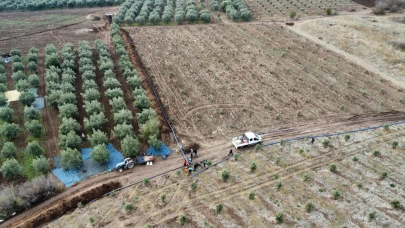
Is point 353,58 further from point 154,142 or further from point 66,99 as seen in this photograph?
point 66,99

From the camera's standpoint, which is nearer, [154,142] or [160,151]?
[154,142]

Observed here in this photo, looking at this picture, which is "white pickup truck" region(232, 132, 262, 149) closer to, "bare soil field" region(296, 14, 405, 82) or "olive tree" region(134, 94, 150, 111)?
"olive tree" region(134, 94, 150, 111)

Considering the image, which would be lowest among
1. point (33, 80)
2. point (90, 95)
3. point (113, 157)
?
point (113, 157)

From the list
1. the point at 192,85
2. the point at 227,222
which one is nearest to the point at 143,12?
the point at 192,85

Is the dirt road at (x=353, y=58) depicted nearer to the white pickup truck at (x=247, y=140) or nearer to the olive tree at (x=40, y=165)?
the white pickup truck at (x=247, y=140)

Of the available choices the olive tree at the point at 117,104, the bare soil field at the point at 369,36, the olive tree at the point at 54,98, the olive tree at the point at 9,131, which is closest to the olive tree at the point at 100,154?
the olive tree at the point at 117,104

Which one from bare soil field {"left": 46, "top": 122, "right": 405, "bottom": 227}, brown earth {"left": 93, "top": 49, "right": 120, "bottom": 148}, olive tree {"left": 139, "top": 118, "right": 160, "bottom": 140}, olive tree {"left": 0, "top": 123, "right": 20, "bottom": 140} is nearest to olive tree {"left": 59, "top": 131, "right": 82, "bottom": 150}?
brown earth {"left": 93, "top": 49, "right": 120, "bottom": 148}

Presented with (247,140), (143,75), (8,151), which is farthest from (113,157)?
(143,75)

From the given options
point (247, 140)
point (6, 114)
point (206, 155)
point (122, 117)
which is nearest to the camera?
point (206, 155)
